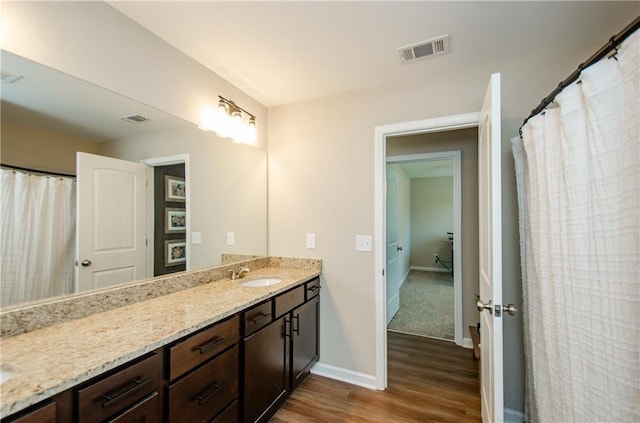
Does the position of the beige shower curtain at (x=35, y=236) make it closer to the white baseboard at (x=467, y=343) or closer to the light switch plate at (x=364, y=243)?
the light switch plate at (x=364, y=243)

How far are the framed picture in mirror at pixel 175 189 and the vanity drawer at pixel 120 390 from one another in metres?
1.03

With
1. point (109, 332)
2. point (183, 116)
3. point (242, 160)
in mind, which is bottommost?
point (109, 332)

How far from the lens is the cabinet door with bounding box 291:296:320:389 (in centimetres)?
196

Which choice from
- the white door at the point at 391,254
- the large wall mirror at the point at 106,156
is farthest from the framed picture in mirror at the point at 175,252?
the white door at the point at 391,254

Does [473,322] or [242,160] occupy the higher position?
[242,160]

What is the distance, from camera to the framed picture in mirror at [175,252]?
5.53 feet

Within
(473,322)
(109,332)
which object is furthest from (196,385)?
(473,322)

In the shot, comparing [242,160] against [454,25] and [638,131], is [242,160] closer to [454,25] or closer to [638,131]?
[454,25]

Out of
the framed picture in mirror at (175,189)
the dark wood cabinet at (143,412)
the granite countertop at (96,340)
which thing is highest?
the framed picture in mirror at (175,189)

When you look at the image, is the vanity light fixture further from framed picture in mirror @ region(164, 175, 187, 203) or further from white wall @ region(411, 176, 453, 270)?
white wall @ region(411, 176, 453, 270)

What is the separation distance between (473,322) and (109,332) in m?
3.09

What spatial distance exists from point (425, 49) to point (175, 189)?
1869 mm

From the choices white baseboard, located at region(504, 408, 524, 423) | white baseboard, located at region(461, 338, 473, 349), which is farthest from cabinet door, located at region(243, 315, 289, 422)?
white baseboard, located at region(461, 338, 473, 349)

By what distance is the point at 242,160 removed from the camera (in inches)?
92.1
